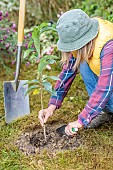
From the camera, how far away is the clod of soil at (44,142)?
2.21 meters

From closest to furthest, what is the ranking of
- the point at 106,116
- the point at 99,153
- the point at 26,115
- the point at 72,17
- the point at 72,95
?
the point at 72,17
the point at 99,153
the point at 106,116
the point at 26,115
the point at 72,95

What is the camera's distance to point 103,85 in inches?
76.5

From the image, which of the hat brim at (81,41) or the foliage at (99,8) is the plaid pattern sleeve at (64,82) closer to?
the hat brim at (81,41)

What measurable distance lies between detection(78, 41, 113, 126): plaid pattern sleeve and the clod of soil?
0.28m

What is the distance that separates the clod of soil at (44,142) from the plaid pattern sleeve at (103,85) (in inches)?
11.1

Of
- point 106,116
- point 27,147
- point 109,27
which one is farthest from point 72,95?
point 109,27

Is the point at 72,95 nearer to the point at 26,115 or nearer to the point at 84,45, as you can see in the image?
the point at 26,115

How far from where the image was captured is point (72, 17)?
1.85m

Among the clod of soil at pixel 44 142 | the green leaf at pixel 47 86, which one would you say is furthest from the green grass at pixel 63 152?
the green leaf at pixel 47 86

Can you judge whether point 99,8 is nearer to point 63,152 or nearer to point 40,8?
point 40,8

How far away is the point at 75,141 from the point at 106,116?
29cm

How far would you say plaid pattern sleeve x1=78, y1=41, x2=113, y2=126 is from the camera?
1907 millimetres

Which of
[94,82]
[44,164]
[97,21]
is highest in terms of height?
[97,21]

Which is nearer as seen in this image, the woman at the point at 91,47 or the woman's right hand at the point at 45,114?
the woman at the point at 91,47
